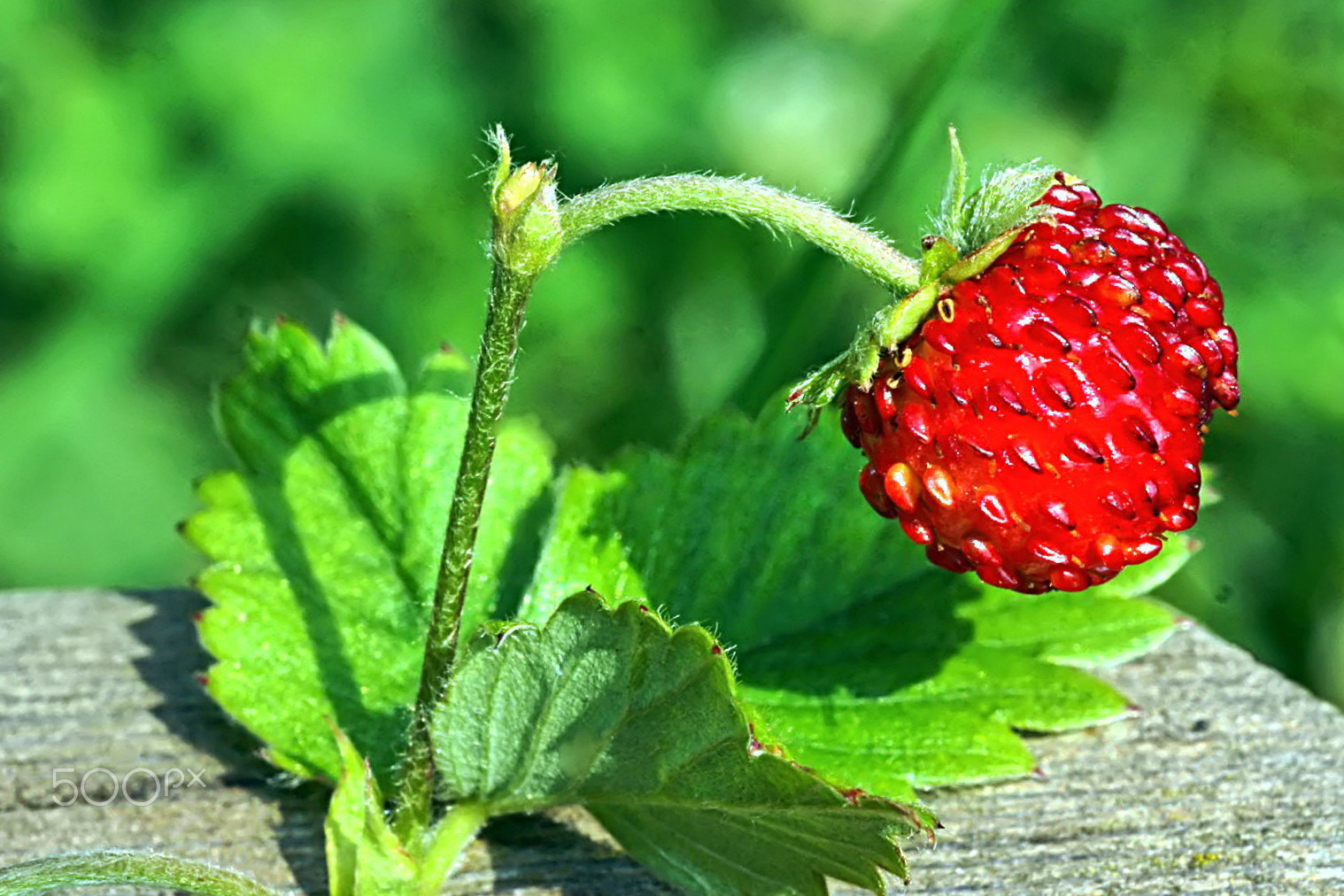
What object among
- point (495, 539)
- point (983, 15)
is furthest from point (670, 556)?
point (983, 15)

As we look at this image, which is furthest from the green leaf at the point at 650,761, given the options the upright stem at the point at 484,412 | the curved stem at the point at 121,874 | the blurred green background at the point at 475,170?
the blurred green background at the point at 475,170

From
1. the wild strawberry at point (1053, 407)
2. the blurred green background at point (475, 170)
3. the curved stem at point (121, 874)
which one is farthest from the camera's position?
the blurred green background at point (475, 170)

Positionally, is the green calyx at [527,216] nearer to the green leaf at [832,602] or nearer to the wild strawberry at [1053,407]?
the wild strawberry at [1053,407]

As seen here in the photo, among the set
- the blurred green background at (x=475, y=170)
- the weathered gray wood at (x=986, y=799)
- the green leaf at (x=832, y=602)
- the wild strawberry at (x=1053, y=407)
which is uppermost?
the blurred green background at (x=475, y=170)

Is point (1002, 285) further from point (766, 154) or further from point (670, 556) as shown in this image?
point (766, 154)

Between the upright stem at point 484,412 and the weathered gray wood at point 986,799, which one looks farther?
the weathered gray wood at point 986,799

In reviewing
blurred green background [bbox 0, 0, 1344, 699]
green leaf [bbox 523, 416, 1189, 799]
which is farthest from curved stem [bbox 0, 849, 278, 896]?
blurred green background [bbox 0, 0, 1344, 699]

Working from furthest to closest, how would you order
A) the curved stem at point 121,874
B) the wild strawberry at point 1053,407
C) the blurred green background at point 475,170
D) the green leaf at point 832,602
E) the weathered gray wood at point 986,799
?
1. the blurred green background at point 475,170
2. the green leaf at point 832,602
3. the weathered gray wood at point 986,799
4. the wild strawberry at point 1053,407
5. the curved stem at point 121,874

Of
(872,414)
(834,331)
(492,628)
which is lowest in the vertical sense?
(492,628)
